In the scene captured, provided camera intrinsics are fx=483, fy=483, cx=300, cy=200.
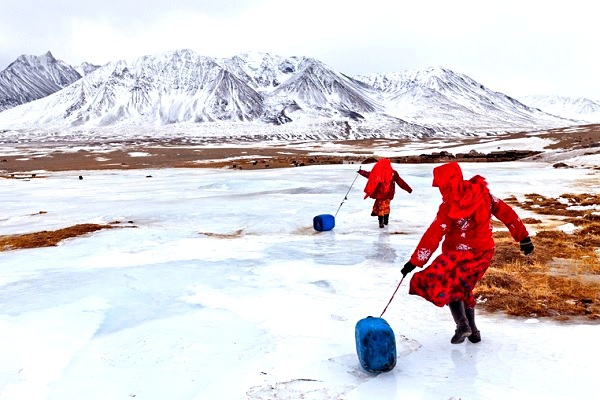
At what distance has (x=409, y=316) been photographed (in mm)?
6387

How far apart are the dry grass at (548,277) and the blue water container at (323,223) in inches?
160

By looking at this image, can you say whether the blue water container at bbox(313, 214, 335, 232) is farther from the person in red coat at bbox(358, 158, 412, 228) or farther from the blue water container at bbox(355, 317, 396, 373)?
the blue water container at bbox(355, 317, 396, 373)

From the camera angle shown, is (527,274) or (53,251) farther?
(53,251)

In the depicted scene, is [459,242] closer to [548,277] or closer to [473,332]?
[473,332]

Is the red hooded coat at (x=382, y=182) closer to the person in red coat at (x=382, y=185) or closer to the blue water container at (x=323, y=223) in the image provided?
the person in red coat at (x=382, y=185)

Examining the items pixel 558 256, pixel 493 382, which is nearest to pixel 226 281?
pixel 493 382

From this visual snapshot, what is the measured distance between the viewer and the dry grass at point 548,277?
657 centimetres

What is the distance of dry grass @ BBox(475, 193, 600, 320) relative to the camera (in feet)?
21.6

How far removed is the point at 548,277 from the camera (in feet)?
26.3

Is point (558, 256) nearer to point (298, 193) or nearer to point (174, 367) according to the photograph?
point (174, 367)

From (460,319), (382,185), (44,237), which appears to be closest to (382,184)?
(382,185)

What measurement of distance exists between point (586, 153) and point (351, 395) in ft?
136

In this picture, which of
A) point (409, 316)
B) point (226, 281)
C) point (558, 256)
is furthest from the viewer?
point (558, 256)

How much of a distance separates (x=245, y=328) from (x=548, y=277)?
520cm
